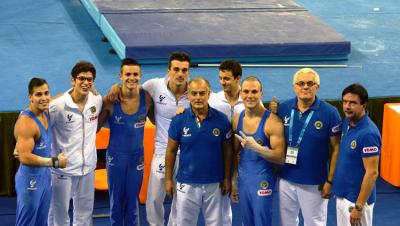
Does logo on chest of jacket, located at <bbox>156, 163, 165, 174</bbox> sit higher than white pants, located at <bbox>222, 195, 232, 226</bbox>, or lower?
higher

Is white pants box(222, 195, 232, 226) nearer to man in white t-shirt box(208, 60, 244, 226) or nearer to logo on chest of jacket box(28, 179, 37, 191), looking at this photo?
man in white t-shirt box(208, 60, 244, 226)

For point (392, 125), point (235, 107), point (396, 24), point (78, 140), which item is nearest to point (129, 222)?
point (78, 140)

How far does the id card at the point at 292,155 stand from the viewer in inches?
285

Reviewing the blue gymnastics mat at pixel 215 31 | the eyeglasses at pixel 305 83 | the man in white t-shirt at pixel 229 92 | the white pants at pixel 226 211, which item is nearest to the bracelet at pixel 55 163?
the man in white t-shirt at pixel 229 92

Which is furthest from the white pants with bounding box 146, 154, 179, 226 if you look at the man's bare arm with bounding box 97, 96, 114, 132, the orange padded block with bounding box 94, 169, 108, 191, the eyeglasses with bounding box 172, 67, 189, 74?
the orange padded block with bounding box 94, 169, 108, 191

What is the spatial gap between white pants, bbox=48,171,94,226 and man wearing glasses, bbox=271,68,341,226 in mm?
1797

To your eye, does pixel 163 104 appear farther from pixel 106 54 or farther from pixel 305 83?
pixel 106 54

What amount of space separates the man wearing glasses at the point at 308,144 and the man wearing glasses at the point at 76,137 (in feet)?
5.47

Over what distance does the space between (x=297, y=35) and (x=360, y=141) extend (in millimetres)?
5209

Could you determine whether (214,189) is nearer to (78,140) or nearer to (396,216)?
(78,140)

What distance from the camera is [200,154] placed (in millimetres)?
7352

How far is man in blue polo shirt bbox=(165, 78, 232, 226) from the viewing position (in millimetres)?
7312

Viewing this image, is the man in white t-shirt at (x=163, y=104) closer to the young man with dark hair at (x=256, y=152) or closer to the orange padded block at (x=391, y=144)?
the young man with dark hair at (x=256, y=152)

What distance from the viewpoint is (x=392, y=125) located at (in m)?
9.70
